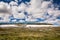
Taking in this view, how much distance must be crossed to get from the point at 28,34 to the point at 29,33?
0.10 ft

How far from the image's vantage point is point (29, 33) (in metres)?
5.70

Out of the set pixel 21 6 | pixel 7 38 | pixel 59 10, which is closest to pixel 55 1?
pixel 59 10

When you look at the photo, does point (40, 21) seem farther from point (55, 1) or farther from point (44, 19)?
point (55, 1)

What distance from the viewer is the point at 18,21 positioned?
5723mm

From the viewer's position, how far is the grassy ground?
5672 millimetres

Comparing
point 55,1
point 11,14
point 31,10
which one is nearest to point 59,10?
point 55,1

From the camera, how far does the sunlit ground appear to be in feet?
18.6

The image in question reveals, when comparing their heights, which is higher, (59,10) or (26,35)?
(59,10)

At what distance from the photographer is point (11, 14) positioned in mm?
5715

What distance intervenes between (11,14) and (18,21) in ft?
0.66

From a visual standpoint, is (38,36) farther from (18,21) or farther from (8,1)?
(8,1)

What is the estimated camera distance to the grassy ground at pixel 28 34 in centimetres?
567

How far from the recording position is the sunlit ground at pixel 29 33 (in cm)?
567

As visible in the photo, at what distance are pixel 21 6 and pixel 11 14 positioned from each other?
0.86 ft
